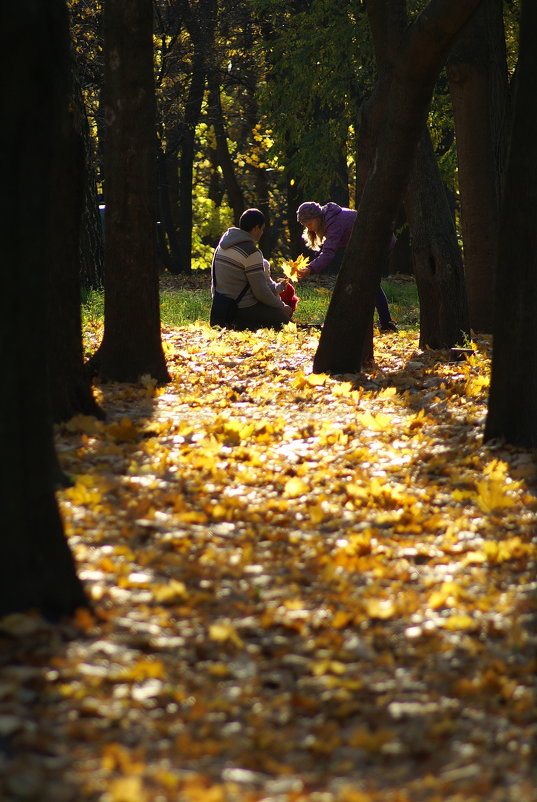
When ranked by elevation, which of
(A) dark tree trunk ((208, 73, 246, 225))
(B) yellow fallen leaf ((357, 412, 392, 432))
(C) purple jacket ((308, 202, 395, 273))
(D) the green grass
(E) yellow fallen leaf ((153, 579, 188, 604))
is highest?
(A) dark tree trunk ((208, 73, 246, 225))

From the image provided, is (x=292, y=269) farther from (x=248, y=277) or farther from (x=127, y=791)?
(x=127, y=791)

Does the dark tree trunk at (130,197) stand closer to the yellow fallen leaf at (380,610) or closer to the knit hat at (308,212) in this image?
the knit hat at (308,212)

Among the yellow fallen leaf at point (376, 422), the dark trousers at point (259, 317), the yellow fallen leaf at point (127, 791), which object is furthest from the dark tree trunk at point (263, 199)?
the yellow fallen leaf at point (127, 791)

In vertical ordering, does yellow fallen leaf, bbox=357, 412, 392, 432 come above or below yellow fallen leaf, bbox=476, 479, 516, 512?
above

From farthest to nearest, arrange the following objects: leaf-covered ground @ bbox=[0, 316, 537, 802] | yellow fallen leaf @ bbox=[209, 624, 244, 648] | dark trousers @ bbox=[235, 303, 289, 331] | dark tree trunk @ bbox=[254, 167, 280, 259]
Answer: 1. dark tree trunk @ bbox=[254, 167, 280, 259]
2. dark trousers @ bbox=[235, 303, 289, 331]
3. yellow fallen leaf @ bbox=[209, 624, 244, 648]
4. leaf-covered ground @ bbox=[0, 316, 537, 802]

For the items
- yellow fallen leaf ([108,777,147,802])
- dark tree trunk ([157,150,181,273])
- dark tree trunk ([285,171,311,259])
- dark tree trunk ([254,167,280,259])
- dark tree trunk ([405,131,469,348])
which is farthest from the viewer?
dark tree trunk ([254,167,280,259])

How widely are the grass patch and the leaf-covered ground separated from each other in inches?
295

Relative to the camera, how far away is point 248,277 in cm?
1255

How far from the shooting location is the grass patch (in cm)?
1488

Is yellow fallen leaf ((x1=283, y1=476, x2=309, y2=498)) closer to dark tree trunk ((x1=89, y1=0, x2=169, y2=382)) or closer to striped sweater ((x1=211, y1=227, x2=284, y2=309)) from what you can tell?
dark tree trunk ((x1=89, y1=0, x2=169, y2=382))

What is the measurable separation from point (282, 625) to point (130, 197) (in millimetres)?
5018

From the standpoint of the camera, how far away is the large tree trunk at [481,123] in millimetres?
11547

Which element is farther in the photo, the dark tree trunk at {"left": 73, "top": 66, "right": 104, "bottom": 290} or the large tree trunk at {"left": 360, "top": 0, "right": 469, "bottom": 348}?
the dark tree trunk at {"left": 73, "top": 66, "right": 104, "bottom": 290}

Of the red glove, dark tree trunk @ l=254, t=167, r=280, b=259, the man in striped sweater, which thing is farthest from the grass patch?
dark tree trunk @ l=254, t=167, r=280, b=259
